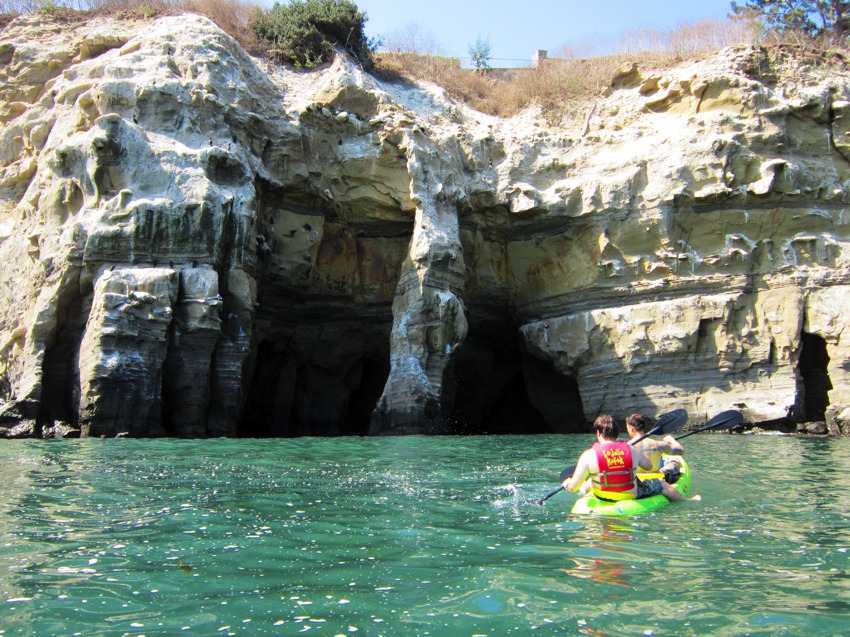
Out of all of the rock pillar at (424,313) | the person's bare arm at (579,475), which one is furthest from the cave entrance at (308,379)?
the person's bare arm at (579,475)

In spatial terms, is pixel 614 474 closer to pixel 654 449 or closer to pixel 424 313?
pixel 654 449

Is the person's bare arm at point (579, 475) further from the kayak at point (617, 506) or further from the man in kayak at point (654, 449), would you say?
the man in kayak at point (654, 449)

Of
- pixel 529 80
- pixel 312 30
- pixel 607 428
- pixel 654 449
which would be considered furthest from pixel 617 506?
pixel 529 80

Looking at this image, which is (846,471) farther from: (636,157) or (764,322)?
(636,157)

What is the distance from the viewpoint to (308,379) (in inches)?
862

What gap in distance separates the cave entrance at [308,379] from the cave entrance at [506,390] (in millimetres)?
2886

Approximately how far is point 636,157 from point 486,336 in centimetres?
677

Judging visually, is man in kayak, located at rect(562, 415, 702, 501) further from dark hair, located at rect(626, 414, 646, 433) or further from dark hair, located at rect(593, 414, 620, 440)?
dark hair, located at rect(626, 414, 646, 433)

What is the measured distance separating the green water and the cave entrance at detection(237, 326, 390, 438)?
11.7 metres

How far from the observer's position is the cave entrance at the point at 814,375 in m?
18.9

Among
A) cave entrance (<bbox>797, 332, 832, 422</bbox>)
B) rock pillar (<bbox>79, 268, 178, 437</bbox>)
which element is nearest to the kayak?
rock pillar (<bbox>79, 268, 178, 437</bbox>)

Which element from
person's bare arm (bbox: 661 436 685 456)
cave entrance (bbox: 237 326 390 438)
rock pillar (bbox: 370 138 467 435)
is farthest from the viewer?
cave entrance (bbox: 237 326 390 438)

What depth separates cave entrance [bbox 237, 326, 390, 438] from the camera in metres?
21.2

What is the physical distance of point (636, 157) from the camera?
20.0 meters
